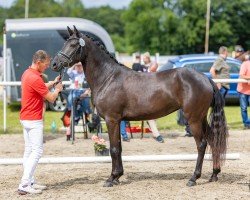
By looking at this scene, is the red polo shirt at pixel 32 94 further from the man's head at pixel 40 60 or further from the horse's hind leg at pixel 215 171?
the horse's hind leg at pixel 215 171

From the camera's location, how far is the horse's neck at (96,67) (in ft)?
25.3

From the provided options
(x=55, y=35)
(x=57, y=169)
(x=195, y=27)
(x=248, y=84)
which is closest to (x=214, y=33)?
(x=195, y=27)

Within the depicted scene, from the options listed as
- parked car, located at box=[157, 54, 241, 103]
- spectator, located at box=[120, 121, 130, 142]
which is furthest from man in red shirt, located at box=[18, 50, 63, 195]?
parked car, located at box=[157, 54, 241, 103]

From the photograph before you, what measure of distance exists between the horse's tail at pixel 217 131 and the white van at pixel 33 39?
10786 mm

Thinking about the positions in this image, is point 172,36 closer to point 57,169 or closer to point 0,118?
point 0,118

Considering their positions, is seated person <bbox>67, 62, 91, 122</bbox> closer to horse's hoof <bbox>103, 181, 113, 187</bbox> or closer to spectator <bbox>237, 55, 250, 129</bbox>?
spectator <bbox>237, 55, 250, 129</bbox>

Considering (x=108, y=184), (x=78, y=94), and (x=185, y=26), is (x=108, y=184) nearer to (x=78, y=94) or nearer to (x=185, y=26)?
(x=78, y=94)

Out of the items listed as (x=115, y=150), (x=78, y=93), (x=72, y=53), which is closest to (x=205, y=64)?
(x=78, y=93)

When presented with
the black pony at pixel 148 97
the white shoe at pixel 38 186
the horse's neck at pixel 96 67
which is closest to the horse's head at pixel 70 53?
the black pony at pixel 148 97

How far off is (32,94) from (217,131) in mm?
2680

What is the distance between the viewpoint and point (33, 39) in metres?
18.2

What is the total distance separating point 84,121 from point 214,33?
160 feet

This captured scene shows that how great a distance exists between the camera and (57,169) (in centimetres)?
877

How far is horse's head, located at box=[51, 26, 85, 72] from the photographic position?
7406 mm
